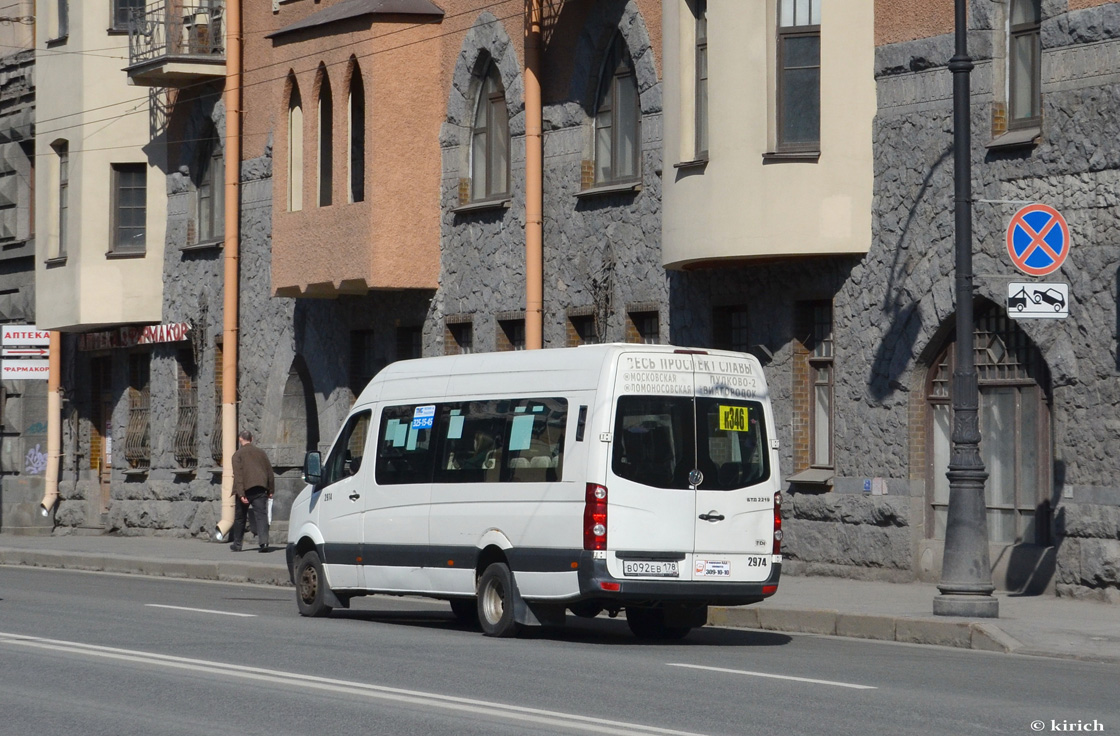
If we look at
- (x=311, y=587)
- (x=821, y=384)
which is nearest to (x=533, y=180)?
(x=821, y=384)

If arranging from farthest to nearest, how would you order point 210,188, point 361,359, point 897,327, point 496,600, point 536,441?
point 210,188 → point 361,359 → point 897,327 → point 496,600 → point 536,441

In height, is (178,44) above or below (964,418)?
above

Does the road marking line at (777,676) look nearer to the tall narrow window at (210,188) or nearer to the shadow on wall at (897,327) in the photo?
the shadow on wall at (897,327)

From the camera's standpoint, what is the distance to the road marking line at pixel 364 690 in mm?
9461

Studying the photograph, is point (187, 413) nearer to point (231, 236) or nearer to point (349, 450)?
point (231, 236)

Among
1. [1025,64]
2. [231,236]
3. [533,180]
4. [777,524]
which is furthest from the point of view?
[231,236]

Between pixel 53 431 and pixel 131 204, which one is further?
pixel 53 431

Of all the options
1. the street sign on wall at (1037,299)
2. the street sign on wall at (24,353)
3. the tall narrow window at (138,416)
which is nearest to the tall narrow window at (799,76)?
the street sign on wall at (1037,299)

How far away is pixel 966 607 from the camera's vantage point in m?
15.7

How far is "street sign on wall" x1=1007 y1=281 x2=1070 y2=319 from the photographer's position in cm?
1606

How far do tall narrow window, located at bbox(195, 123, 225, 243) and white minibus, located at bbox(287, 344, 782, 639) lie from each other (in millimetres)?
16428

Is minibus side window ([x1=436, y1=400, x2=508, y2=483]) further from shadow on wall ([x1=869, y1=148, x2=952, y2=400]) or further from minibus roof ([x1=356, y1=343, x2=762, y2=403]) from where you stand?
shadow on wall ([x1=869, y1=148, x2=952, y2=400])

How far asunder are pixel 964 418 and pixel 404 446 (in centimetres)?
472

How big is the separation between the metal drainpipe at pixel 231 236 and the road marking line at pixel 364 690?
16.8m
